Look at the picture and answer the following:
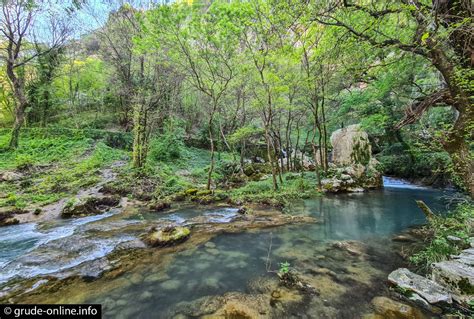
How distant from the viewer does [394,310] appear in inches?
121

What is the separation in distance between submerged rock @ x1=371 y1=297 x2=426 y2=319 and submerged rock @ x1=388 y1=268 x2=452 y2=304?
14.6 inches

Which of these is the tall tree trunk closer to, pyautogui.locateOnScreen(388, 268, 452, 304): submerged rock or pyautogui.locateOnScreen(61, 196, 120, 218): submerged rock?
pyautogui.locateOnScreen(61, 196, 120, 218): submerged rock

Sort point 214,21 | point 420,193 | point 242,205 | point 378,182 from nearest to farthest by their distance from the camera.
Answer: point 214,21, point 242,205, point 420,193, point 378,182

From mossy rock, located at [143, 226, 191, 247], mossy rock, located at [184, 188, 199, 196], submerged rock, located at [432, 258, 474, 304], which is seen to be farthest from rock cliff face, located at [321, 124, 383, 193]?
mossy rock, located at [143, 226, 191, 247]

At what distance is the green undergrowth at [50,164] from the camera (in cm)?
904

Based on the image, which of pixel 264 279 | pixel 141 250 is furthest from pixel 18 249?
pixel 264 279

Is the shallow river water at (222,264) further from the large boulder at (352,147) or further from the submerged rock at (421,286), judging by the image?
the large boulder at (352,147)

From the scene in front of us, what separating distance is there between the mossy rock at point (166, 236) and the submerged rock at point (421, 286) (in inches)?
186

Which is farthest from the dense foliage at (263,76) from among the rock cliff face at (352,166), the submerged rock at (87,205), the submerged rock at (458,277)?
the submerged rock at (87,205)

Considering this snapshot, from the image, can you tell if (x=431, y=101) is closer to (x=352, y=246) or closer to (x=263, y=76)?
(x=352, y=246)

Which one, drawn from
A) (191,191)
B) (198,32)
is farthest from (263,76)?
(191,191)

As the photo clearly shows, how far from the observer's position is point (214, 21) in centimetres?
856

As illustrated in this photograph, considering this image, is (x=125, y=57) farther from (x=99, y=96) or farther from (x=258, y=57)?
(x=258, y=57)

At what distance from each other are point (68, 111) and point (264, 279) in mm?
23611
